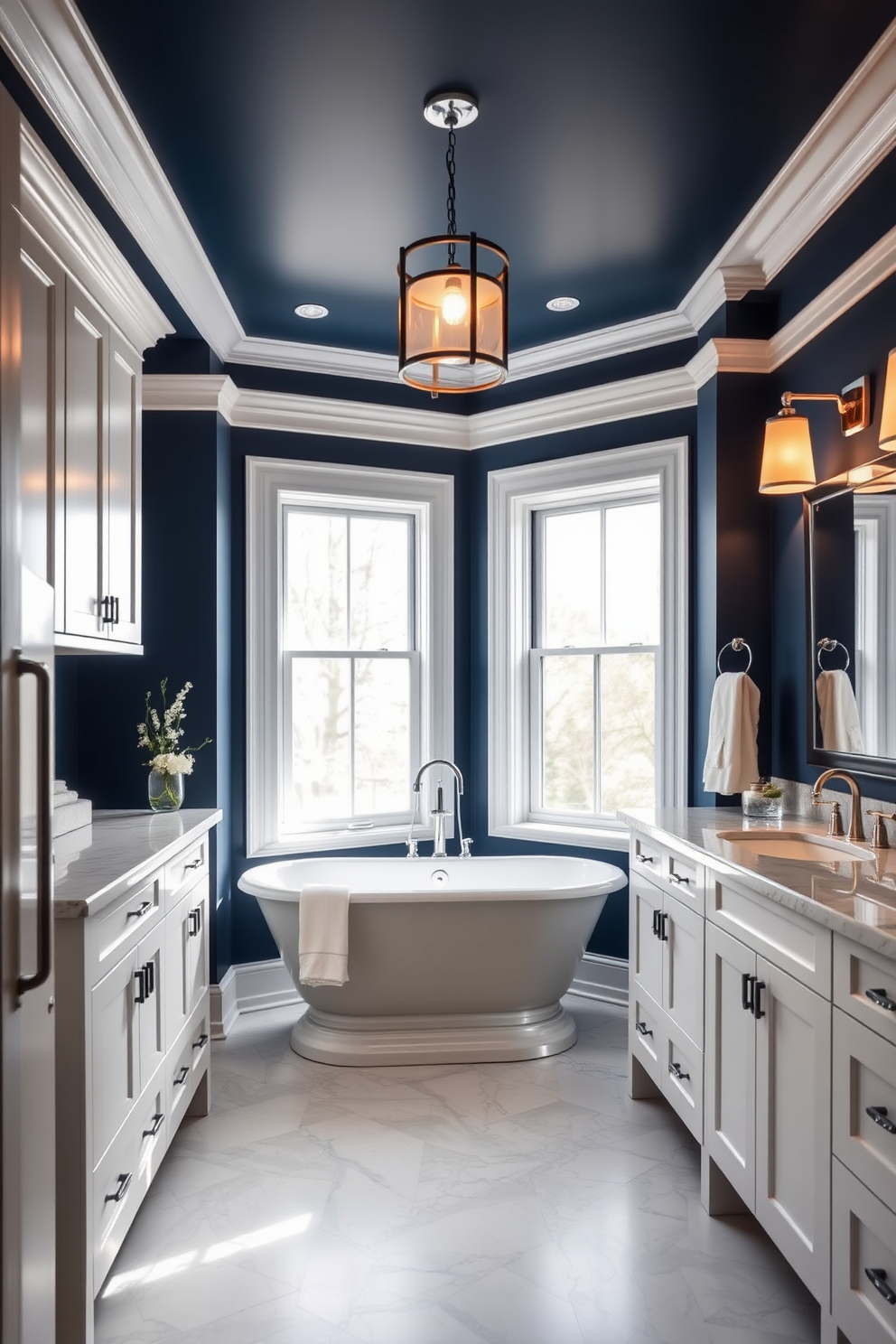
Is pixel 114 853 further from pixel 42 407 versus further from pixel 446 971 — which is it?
pixel 446 971

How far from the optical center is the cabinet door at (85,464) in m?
2.58

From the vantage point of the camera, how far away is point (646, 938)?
315cm

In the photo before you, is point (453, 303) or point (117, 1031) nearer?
point (117, 1031)

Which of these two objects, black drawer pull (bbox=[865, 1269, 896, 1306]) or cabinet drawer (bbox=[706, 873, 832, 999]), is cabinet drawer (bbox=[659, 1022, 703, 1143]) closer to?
cabinet drawer (bbox=[706, 873, 832, 999])

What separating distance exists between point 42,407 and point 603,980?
317 cm

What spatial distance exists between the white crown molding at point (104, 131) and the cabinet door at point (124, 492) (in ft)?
1.13

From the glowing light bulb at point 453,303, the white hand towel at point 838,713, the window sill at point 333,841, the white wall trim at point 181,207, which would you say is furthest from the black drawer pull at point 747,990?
the window sill at point 333,841

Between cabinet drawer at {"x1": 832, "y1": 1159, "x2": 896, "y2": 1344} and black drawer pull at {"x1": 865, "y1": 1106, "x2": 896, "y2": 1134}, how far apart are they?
0.13 metres

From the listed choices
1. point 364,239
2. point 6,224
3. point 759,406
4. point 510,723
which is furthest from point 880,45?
point 510,723

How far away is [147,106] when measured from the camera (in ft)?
8.18

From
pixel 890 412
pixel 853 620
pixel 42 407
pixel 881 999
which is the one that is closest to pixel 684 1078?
pixel 881 999

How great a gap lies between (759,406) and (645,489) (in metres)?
0.72

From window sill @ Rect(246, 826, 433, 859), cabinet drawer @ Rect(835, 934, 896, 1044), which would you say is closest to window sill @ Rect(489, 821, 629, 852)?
window sill @ Rect(246, 826, 433, 859)

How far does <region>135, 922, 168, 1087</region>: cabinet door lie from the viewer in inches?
91.4
